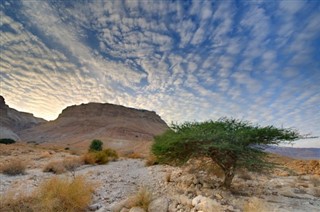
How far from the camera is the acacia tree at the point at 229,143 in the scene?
8172 mm

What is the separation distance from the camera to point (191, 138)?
8.58 meters

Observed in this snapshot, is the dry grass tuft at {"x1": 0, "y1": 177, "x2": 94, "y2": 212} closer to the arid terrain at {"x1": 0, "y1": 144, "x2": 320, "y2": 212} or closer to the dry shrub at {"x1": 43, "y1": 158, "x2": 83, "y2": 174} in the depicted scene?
the arid terrain at {"x1": 0, "y1": 144, "x2": 320, "y2": 212}

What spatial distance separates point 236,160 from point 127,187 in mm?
4349

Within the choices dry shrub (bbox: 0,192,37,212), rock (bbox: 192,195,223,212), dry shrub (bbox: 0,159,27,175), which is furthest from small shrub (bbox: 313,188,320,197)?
dry shrub (bbox: 0,159,27,175)

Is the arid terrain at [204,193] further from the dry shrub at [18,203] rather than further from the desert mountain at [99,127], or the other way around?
the desert mountain at [99,127]

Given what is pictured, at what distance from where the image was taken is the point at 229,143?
8.01m

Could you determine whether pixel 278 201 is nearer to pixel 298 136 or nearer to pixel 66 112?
pixel 298 136

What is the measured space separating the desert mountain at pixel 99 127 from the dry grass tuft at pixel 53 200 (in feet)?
157

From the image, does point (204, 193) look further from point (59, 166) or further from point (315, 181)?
point (59, 166)

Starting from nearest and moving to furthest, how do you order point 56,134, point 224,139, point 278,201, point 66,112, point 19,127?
point 278,201, point 224,139, point 56,134, point 19,127, point 66,112

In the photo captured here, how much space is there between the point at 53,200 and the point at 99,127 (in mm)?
74539

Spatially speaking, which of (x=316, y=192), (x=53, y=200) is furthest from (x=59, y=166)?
(x=316, y=192)

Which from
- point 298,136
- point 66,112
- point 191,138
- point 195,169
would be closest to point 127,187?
point 195,169

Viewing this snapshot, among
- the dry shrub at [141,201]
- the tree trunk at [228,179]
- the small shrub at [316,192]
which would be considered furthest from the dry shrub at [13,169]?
the small shrub at [316,192]
